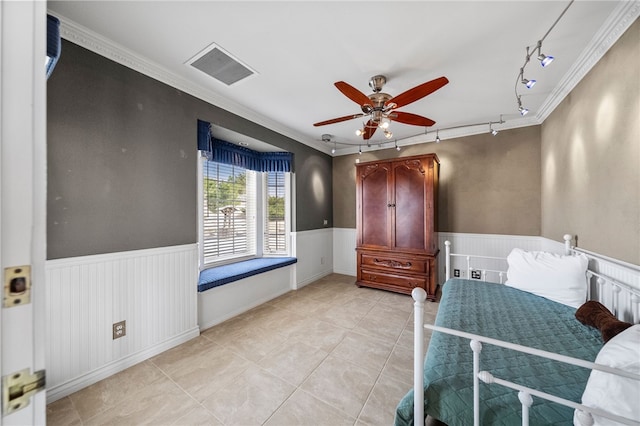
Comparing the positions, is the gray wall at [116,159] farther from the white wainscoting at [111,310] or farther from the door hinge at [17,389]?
the door hinge at [17,389]

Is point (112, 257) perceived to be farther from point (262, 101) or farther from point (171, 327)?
point (262, 101)

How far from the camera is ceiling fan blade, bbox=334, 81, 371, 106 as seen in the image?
1.76 metres

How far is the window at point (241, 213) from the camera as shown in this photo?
3.05 metres

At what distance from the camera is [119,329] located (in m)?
1.89

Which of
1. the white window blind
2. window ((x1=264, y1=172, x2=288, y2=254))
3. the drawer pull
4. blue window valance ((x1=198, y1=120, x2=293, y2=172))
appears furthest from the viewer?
window ((x1=264, y1=172, x2=288, y2=254))

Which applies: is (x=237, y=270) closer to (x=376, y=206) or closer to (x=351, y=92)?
(x=376, y=206)

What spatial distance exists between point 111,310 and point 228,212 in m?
1.68

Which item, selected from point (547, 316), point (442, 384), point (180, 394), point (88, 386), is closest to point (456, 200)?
point (547, 316)

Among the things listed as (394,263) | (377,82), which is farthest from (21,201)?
(394,263)

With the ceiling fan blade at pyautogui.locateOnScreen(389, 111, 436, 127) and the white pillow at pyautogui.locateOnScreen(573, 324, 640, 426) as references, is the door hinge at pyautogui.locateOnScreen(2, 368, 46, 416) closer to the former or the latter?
the white pillow at pyautogui.locateOnScreen(573, 324, 640, 426)

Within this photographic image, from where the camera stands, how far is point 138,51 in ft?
6.30

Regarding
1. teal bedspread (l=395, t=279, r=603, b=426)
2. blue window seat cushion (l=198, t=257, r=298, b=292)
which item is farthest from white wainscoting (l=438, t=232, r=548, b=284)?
blue window seat cushion (l=198, t=257, r=298, b=292)

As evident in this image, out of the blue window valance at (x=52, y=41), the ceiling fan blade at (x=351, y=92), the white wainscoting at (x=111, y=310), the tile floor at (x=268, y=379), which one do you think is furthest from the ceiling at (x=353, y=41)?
the tile floor at (x=268, y=379)

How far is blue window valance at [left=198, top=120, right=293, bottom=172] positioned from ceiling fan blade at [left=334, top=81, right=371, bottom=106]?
4.96 ft
